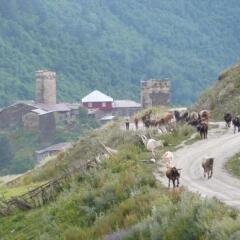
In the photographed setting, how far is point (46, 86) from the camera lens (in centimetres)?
10262

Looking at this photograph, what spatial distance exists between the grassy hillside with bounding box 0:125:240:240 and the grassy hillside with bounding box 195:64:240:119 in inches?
320

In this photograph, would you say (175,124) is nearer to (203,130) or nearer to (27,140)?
(203,130)

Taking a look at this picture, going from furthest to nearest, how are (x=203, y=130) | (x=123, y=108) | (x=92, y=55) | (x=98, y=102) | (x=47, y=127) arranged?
(x=92, y=55), (x=98, y=102), (x=123, y=108), (x=47, y=127), (x=203, y=130)

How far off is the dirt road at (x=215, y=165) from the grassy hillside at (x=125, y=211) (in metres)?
0.75

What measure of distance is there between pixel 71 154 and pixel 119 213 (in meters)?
16.3

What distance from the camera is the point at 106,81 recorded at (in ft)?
527

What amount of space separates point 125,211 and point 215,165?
566 centimetres

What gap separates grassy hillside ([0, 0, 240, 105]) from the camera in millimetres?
153625

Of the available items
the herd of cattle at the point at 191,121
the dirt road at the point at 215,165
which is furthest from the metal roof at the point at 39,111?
the dirt road at the point at 215,165

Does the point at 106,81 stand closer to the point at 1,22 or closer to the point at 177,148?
the point at 1,22

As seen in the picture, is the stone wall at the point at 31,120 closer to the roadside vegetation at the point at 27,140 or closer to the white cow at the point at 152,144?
A: the roadside vegetation at the point at 27,140

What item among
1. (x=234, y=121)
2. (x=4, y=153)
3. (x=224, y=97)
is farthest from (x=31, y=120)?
(x=234, y=121)

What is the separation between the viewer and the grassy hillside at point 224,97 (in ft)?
112

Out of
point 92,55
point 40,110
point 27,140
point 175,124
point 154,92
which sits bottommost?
point 27,140
